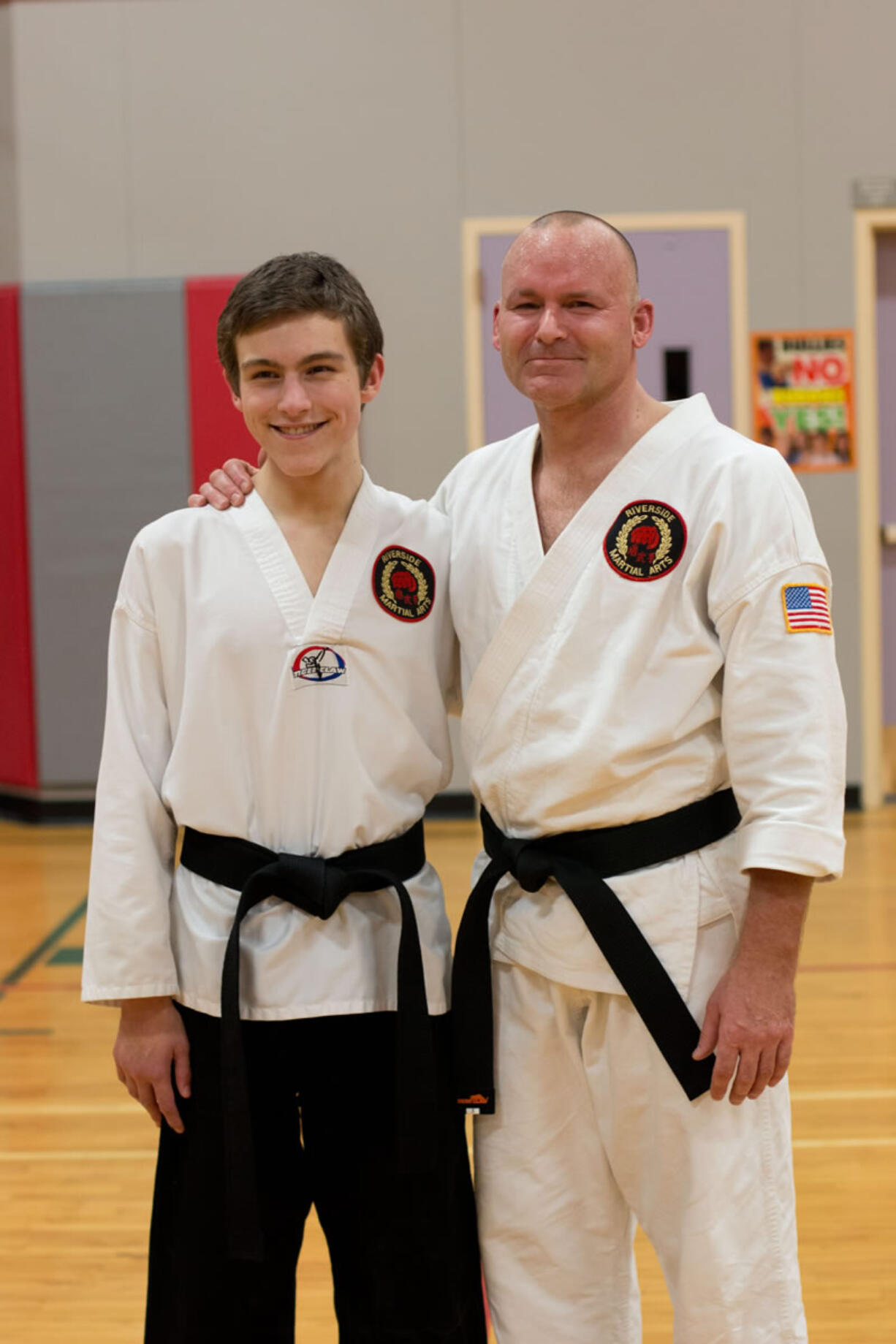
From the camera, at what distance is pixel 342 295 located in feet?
5.95

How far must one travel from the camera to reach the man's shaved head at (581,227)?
1796mm

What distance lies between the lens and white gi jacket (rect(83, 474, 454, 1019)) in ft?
5.87

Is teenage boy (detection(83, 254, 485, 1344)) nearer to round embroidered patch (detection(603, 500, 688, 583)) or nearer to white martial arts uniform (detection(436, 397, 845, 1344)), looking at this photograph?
white martial arts uniform (detection(436, 397, 845, 1344))

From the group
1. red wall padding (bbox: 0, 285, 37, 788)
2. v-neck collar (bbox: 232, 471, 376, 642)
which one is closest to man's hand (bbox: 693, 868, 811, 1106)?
v-neck collar (bbox: 232, 471, 376, 642)

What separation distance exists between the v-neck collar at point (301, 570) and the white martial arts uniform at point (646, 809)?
17 cm

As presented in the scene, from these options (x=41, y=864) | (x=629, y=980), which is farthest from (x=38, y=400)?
(x=629, y=980)

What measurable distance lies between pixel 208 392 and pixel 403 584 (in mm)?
4661

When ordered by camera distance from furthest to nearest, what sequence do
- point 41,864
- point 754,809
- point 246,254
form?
point 246,254 < point 41,864 < point 754,809

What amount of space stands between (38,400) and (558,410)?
5073mm

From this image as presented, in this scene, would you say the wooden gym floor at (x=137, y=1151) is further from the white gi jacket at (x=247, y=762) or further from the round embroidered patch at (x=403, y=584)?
the round embroidered patch at (x=403, y=584)

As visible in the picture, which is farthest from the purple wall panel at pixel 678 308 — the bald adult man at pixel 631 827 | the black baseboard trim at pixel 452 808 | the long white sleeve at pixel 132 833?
the long white sleeve at pixel 132 833

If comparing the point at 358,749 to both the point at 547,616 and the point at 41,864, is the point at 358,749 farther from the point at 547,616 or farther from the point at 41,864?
the point at 41,864

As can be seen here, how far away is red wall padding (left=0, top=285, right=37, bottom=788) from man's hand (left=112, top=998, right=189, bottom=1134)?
5012mm

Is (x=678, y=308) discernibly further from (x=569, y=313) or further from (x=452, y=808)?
(x=569, y=313)
